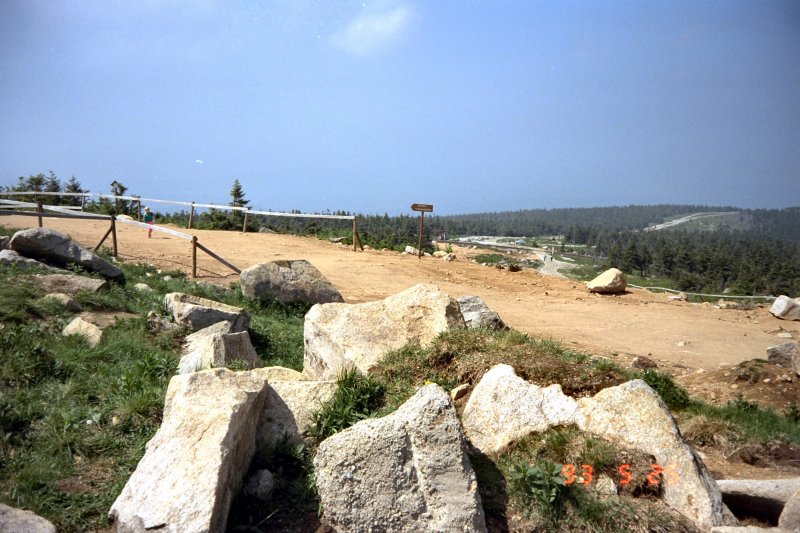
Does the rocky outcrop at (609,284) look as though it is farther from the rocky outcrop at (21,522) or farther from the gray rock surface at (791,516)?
the rocky outcrop at (21,522)

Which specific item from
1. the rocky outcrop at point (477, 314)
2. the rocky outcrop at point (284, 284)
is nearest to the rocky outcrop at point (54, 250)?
the rocky outcrop at point (284, 284)

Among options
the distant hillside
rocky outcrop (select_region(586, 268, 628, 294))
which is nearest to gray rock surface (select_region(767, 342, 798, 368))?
rocky outcrop (select_region(586, 268, 628, 294))

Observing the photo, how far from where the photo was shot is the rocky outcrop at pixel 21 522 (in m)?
2.77

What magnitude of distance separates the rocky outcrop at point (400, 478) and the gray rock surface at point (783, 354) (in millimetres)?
7633

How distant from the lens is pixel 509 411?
403 cm

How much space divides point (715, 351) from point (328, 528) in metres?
9.60

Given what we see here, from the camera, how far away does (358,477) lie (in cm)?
308

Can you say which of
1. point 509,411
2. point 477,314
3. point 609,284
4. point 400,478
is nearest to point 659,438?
point 509,411

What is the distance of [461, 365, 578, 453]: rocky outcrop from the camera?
3.90 meters

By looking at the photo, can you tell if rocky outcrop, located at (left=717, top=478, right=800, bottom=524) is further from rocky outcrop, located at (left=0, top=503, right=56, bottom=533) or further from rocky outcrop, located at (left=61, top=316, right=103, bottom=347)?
rocky outcrop, located at (left=61, top=316, right=103, bottom=347)

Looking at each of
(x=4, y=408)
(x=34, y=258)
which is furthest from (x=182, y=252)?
(x=4, y=408)

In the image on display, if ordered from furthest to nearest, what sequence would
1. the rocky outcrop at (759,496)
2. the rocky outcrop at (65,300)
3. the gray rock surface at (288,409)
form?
the rocky outcrop at (65,300)
the gray rock surface at (288,409)
the rocky outcrop at (759,496)
